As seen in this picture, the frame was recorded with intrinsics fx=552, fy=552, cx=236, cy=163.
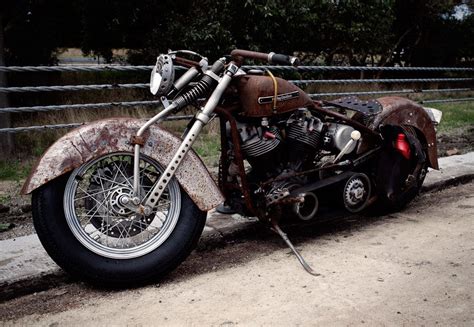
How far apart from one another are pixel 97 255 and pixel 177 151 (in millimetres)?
765

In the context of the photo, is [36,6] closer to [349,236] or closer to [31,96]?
[31,96]

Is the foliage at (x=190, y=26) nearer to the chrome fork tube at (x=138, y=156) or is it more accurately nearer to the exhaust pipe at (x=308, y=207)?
the exhaust pipe at (x=308, y=207)

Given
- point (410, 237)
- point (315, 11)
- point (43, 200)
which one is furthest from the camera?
point (315, 11)

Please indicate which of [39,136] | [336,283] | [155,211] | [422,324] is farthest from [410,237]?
[39,136]

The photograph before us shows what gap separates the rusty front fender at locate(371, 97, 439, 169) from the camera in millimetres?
4392

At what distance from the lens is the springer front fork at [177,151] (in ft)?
10.7

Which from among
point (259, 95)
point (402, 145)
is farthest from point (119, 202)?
point (402, 145)

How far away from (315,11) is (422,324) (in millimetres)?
10526

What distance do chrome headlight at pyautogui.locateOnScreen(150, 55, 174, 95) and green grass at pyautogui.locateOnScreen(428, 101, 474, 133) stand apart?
6.99 metres

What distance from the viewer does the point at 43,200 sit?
310 cm

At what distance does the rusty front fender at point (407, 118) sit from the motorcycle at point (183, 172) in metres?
0.27

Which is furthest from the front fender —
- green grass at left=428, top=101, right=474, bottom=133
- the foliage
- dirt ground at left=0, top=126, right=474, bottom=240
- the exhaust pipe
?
the foliage

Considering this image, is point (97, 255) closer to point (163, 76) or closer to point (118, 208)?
point (118, 208)

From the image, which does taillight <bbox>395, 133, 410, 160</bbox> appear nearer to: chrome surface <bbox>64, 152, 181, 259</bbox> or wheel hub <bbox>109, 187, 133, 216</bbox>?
chrome surface <bbox>64, 152, 181, 259</bbox>
